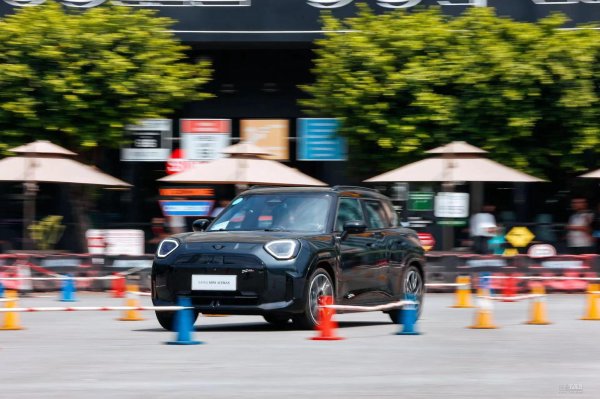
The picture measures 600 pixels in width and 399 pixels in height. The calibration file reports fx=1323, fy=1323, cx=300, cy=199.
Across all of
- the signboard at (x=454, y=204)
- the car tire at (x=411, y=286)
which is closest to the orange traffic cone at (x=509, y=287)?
the signboard at (x=454, y=204)

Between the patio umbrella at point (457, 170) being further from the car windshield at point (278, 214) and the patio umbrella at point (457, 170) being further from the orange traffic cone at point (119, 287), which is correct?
the car windshield at point (278, 214)

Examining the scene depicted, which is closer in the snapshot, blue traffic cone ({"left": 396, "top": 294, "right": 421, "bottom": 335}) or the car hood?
the car hood

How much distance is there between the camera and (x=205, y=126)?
104 ft

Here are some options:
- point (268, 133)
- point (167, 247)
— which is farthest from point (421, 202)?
point (167, 247)

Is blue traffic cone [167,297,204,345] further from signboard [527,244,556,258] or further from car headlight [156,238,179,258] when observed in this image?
signboard [527,244,556,258]

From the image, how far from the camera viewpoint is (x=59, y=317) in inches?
663

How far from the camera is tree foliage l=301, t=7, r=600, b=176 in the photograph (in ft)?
91.0

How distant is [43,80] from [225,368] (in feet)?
61.7

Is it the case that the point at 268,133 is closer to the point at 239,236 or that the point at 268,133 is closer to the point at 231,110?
the point at 231,110

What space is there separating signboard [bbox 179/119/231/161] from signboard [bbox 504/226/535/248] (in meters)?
7.53

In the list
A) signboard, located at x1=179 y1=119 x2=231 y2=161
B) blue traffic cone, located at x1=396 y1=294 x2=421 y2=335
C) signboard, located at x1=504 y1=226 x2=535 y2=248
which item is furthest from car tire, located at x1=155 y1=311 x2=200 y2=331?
signboard, located at x1=179 y1=119 x2=231 y2=161

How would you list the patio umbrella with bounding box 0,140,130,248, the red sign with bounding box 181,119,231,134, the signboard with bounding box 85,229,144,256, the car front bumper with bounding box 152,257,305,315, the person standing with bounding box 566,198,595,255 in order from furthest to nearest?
the red sign with bounding box 181,119,231,134 < the person standing with bounding box 566,198,595,255 < the signboard with bounding box 85,229,144,256 < the patio umbrella with bounding box 0,140,130,248 < the car front bumper with bounding box 152,257,305,315

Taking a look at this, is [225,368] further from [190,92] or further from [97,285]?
[190,92]

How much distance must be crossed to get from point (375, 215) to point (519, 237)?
12.4m
